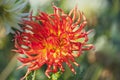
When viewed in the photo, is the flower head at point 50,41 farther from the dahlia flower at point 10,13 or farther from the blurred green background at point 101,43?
the blurred green background at point 101,43

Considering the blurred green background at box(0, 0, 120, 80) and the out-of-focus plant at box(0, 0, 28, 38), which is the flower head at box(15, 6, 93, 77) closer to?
the out-of-focus plant at box(0, 0, 28, 38)

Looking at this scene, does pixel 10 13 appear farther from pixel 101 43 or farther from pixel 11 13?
pixel 101 43

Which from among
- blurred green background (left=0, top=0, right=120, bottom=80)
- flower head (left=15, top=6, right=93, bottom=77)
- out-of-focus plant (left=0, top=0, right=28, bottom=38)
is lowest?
blurred green background (left=0, top=0, right=120, bottom=80)

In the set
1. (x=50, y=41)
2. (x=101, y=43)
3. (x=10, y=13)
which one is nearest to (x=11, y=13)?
(x=10, y=13)

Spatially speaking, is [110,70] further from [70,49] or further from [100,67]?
[70,49]

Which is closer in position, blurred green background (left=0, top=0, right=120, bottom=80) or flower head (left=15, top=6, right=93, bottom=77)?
flower head (left=15, top=6, right=93, bottom=77)

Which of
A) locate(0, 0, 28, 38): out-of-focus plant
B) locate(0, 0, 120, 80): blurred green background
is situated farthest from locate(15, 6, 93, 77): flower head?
locate(0, 0, 120, 80): blurred green background

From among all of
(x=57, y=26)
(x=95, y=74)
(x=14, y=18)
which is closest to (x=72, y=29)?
(x=57, y=26)
